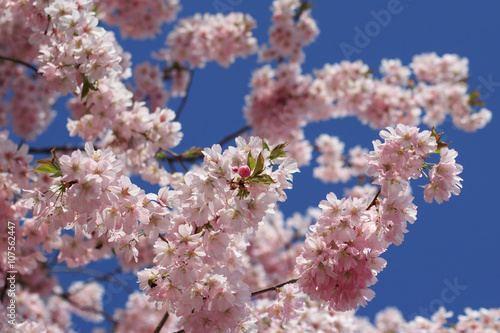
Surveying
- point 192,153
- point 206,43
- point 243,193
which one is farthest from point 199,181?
point 206,43

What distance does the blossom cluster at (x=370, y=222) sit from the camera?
2.38 m

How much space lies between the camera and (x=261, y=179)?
2.20 meters

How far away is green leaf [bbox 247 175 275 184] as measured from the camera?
86.4 inches

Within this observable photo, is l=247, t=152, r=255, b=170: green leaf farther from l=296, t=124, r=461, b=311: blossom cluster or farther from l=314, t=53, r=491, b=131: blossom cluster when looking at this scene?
l=314, t=53, r=491, b=131: blossom cluster

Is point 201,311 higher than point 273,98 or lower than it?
lower

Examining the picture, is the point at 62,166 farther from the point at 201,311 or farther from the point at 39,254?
the point at 39,254

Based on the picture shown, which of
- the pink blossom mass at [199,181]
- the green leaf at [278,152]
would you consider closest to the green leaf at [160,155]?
the pink blossom mass at [199,181]

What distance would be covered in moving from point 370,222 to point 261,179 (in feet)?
2.39

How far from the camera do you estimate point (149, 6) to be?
7.64 meters

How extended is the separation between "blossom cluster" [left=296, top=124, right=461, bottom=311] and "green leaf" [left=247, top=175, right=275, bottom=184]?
1.38ft

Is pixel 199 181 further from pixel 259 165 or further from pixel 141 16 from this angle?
pixel 141 16

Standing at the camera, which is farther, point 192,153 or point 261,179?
point 192,153

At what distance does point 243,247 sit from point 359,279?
0.91 m

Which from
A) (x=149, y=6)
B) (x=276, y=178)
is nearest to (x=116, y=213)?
(x=276, y=178)
